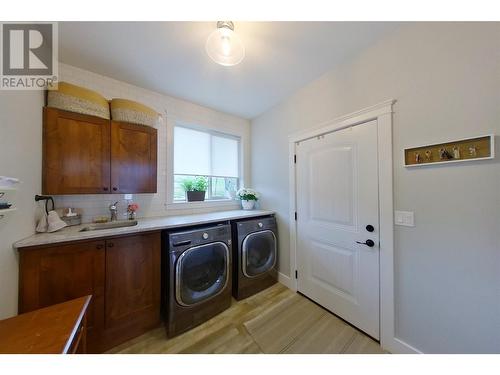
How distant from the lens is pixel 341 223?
1.79 metres

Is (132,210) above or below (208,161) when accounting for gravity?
below

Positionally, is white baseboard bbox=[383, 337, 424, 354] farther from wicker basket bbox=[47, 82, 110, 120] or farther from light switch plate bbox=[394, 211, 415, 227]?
wicker basket bbox=[47, 82, 110, 120]

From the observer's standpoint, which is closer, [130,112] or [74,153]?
[74,153]

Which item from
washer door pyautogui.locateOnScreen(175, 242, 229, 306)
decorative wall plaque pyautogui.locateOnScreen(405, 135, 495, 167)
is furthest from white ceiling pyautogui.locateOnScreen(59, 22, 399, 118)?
washer door pyautogui.locateOnScreen(175, 242, 229, 306)

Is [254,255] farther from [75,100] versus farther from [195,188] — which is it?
[75,100]

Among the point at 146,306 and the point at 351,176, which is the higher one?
the point at 351,176

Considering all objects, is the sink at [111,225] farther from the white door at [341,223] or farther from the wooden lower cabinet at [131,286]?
the white door at [341,223]

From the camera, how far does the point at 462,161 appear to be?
1.10 m

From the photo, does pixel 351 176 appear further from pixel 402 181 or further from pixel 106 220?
pixel 106 220

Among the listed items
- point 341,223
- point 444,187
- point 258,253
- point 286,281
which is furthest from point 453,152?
point 286,281

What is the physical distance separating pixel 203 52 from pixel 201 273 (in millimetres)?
2164

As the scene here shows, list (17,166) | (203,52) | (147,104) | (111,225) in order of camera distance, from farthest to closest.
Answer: (147,104) → (111,225) → (203,52) → (17,166)

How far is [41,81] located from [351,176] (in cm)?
283
